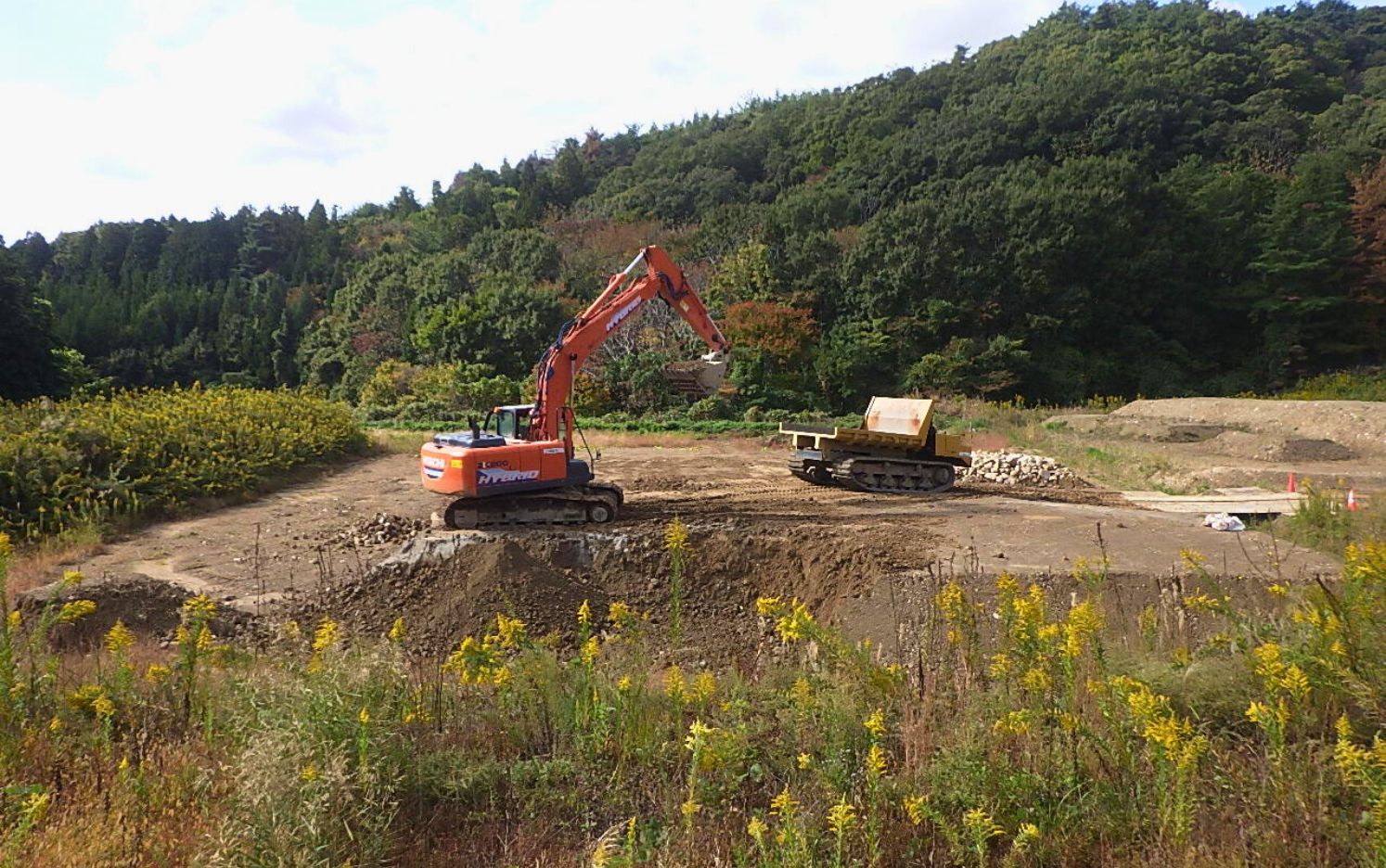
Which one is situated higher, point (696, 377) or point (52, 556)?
point (696, 377)

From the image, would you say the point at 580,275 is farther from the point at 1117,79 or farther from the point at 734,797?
the point at 734,797

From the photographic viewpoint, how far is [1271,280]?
31219 mm

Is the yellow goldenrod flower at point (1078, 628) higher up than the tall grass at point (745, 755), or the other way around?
the yellow goldenrod flower at point (1078, 628)

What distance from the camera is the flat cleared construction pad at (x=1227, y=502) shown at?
11.3 meters

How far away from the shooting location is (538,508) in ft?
34.2

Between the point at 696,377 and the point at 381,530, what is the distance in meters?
15.9

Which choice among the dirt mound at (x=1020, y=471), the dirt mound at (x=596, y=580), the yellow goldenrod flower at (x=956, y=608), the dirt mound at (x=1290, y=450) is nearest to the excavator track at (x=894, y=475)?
the dirt mound at (x=1020, y=471)

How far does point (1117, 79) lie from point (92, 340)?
5628 centimetres

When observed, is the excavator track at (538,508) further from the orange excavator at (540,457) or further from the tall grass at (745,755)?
the tall grass at (745,755)

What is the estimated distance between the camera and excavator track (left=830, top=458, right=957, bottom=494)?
13.3 metres

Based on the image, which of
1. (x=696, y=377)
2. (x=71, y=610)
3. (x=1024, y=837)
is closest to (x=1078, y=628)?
(x=1024, y=837)

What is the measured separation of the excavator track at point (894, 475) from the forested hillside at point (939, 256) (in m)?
12.1

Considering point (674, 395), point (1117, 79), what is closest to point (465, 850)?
point (674, 395)

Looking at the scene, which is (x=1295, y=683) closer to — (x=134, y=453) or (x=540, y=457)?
(x=540, y=457)
